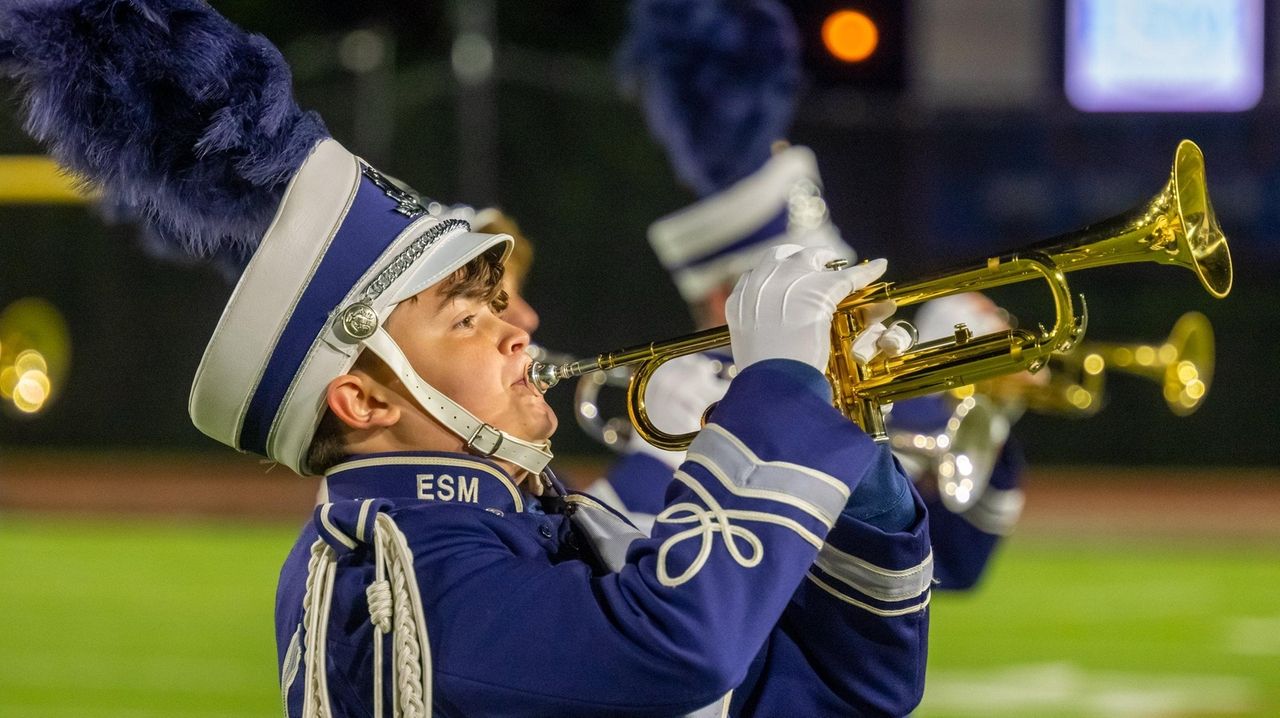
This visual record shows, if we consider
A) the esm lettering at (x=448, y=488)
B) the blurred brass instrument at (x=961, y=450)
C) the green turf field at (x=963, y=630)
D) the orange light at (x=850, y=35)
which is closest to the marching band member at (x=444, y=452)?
the esm lettering at (x=448, y=488)

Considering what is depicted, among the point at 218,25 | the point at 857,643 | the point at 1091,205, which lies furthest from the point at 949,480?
the point at 1091,205

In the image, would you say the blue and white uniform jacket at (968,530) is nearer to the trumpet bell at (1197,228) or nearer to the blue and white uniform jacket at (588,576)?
the trumpet bell at (1197,228)

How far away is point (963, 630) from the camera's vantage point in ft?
24.5

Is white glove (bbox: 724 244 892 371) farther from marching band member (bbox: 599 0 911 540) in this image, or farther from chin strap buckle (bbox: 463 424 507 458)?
marching band member (bbox: 599 0 911 540)

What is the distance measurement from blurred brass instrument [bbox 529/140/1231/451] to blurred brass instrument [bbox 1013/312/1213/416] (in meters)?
2.28

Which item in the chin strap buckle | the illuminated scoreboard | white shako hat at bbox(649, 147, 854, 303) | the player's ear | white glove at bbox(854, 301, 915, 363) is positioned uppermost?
the illuminated scoreboard

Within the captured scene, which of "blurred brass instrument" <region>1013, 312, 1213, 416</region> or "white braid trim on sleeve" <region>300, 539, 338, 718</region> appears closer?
"white braid trim on sleeve" <region>300, 539, 338, 718</region>

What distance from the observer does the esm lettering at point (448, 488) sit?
211cm

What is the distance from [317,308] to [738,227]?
252cm

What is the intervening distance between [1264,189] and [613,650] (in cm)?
1027

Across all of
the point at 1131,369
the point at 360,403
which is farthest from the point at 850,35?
the point at 360,403

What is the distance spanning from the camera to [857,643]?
87.4 inches

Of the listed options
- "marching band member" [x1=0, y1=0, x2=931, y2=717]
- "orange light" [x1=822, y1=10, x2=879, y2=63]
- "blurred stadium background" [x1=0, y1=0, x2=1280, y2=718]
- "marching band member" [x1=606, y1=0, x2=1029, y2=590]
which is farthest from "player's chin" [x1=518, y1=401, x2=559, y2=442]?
"blurred stadium background" [x1=0, y1=0, x2=1280, y2=718]

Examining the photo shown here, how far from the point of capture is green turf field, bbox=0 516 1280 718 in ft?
19.9
